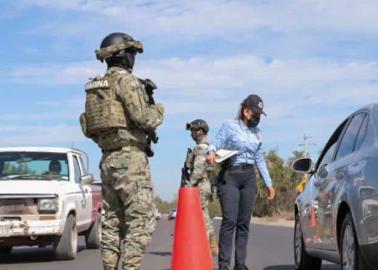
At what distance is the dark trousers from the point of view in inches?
347

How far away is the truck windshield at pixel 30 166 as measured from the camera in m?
13.1

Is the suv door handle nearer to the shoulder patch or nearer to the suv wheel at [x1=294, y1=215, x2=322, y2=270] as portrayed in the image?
the suv wheel at [x1=294, y1=215, x2=322, y2=270]

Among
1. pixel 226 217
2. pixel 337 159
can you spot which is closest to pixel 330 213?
pixel 337 159

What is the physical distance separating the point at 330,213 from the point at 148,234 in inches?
81.4

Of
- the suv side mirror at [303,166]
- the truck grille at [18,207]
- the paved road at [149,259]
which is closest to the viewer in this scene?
the suv side mirror at [303,166]

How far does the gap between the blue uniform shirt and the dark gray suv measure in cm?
71

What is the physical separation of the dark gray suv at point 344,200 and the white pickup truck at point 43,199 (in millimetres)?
4077

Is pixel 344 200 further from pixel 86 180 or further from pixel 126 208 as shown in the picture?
pixel 86 180

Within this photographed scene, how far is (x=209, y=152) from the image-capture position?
8945mm

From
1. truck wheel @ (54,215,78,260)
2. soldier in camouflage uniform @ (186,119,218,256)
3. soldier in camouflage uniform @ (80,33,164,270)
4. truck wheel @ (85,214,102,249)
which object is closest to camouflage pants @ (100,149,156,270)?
soldier in camouflage uniform @ (80,33,164,270)

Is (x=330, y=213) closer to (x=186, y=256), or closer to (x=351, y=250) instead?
(x=351, y=250)

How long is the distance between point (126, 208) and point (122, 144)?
503mm

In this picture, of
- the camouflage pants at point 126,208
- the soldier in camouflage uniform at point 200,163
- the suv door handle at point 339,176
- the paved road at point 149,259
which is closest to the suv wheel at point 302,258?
the paved road at point 149,259

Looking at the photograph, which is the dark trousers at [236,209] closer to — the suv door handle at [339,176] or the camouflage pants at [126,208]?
the suv door handle at [339,176]
